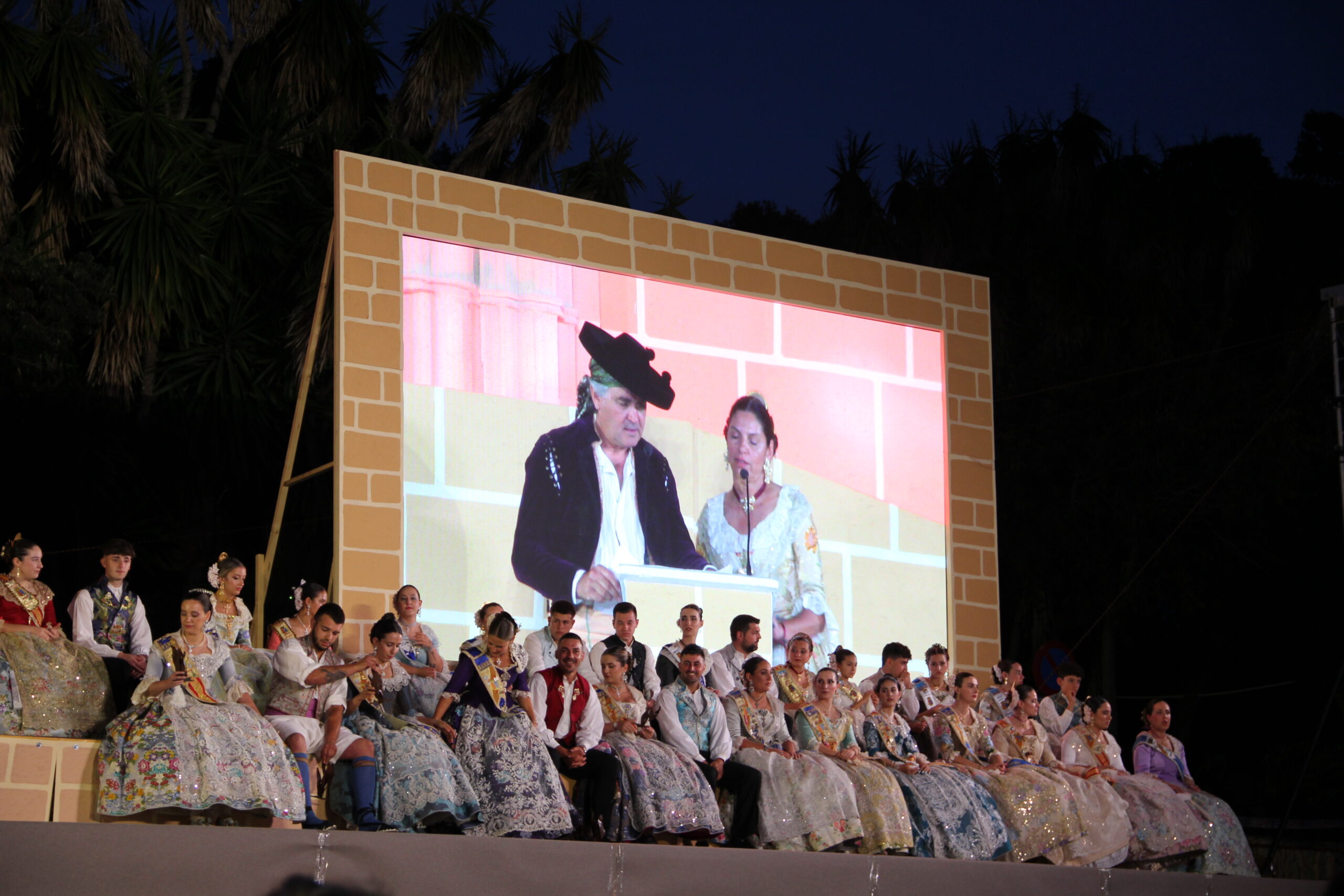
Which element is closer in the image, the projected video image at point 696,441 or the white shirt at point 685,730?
the white shirt at point 685,730

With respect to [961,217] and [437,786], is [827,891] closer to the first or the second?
[437,786]

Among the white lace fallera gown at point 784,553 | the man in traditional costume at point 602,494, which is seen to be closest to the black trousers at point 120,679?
the man in traditional costume at point 602,494

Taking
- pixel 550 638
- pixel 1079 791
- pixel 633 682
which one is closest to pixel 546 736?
pixel 633 682

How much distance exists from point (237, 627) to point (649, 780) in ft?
6.01

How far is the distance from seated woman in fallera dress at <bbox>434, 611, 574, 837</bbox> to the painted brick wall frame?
130 cm

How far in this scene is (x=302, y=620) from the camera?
22.2 feet

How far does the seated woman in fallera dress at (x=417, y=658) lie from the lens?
22.8 ft

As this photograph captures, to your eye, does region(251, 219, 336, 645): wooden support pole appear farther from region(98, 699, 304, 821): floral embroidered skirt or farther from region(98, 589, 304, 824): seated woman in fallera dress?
region(98, 699, 304, 821): floral embroidered skirt

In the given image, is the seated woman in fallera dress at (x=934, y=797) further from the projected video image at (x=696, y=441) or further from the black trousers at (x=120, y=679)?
the black trousers at (x=120, y=679)

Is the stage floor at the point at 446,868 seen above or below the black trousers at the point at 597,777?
below

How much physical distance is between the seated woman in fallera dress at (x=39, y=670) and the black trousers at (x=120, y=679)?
8 cm

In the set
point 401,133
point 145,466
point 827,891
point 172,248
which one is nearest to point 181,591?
point 145,466

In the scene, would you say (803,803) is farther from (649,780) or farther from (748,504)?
(748,504)

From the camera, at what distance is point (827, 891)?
642 centimetres
